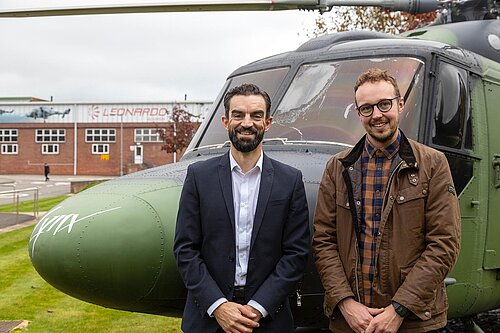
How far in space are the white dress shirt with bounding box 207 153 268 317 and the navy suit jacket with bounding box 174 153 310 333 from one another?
0.13 feet

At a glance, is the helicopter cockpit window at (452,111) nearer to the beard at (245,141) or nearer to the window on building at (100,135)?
the beard at (245,141)

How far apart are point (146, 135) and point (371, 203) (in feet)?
182

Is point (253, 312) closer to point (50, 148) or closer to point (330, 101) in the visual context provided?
point (330, 101)

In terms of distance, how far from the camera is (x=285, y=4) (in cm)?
616

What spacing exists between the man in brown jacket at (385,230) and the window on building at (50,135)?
59334mm

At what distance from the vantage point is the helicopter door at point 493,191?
532 centimetres

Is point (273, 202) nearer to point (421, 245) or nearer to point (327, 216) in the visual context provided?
point (327, 216)

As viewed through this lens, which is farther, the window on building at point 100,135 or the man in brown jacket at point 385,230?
the window on building at point 100,135

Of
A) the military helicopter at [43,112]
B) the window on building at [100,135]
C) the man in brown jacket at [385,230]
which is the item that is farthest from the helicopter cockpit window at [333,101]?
the military helicopter at [43,112]

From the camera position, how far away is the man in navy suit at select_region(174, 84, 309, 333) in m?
3.47

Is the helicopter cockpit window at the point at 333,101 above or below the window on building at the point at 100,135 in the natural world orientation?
above

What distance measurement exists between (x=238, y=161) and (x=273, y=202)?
0.29 metres

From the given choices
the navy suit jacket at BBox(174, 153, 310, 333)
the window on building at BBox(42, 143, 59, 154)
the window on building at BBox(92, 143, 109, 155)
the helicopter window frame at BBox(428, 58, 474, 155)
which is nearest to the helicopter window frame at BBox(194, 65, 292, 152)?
the helicopter window frame at BBox(428, 58, 474, 155)

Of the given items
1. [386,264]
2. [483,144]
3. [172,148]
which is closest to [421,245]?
[386,264]
